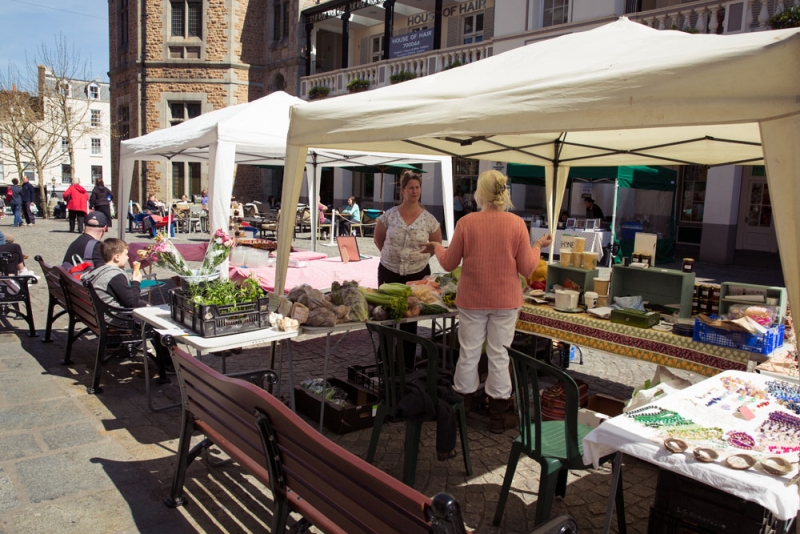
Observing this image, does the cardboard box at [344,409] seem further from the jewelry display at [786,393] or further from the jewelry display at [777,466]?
the jewelry display at [777,466]

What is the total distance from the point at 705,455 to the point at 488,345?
194 centimetres

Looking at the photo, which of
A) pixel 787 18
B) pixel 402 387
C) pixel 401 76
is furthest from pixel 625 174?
pixel 401 76

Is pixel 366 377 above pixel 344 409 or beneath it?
above

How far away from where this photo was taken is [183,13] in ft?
80.9

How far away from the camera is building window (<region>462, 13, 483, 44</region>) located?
2048 centimetres

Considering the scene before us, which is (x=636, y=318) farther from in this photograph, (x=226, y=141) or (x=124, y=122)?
(x=124, y=122)

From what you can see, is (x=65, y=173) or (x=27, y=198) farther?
(x=65, y=173)

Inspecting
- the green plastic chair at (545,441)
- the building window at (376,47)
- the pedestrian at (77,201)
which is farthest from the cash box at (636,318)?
the building window at (376,47)

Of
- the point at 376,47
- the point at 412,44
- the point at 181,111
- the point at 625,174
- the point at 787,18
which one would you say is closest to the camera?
the point at 787,18

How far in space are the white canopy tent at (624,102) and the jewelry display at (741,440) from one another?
0.59m

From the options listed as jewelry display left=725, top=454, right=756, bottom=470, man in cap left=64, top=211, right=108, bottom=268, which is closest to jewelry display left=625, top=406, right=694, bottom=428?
jewelry display left=725, top=454, right=756, bottom=470

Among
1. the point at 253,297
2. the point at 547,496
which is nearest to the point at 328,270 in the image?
the point at 253,297

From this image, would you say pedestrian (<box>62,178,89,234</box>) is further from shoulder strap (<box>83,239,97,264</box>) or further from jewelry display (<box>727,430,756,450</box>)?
jewelry display (<box>727,430,756,450</box>)

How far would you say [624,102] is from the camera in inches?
103
